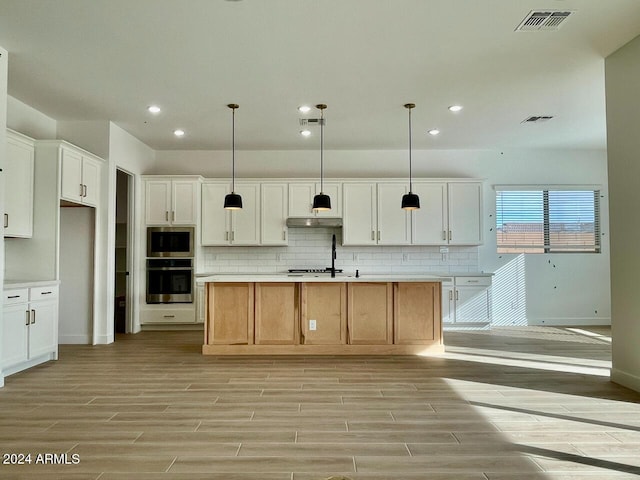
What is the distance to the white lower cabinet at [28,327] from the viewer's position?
4.25 meters

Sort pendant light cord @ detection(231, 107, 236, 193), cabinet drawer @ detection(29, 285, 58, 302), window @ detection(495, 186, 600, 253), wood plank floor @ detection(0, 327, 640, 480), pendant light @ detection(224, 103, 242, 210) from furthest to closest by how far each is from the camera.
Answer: window @ detection(495, 186, 600, 253)
pendant light cord @ detection(231, 107, 236, 193)
pendant light @ detection(224, 103, 242, 210)
cabinet drawer @ detection(29, 285, 58, 302)
wood plank floor @ detection(0, 327, 640, 480)

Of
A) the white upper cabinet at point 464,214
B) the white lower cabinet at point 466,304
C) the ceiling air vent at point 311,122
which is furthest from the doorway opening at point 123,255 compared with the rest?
the white upper cabinet at point 464,214

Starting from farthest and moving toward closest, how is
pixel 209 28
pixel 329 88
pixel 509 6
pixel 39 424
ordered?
pixel 329 88 < pixel 209 28 < pixel 509 6 < pixel 39 424

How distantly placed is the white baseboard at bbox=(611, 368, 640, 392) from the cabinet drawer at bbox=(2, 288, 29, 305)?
5618 millimetres

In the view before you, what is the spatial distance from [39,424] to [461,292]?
5839 millimetres

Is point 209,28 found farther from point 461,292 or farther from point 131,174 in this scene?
point 461,292

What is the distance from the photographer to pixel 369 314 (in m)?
5.28

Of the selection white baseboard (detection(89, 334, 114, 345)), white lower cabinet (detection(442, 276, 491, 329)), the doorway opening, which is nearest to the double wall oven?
the doorway opening

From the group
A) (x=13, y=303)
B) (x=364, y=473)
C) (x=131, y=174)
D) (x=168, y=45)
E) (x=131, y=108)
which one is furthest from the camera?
(x=131, y=174)

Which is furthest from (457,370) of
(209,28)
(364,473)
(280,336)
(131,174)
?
(131,174)

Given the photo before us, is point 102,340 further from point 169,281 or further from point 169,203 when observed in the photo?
point 169,203

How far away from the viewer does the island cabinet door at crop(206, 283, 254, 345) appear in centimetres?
523

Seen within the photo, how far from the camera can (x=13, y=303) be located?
14.2 ft

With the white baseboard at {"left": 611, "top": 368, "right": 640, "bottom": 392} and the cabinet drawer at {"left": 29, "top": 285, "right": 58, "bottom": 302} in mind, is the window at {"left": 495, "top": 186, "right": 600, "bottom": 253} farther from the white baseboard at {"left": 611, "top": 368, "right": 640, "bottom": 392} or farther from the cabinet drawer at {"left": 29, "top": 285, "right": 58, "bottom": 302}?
the cabinet drawer at {"left": 29, "top": 285, "right": 58, "bottom": 302}
